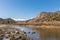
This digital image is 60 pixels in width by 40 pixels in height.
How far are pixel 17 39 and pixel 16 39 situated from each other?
0.69ft

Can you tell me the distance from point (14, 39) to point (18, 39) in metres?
0.79

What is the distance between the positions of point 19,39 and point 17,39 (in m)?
0.40

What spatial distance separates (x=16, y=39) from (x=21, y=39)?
39.5 inches

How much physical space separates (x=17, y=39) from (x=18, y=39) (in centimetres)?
20

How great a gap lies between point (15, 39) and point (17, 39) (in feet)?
1.29

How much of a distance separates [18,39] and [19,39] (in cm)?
20

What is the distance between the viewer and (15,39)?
29484 millimetres

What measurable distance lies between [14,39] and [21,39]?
4.56ft

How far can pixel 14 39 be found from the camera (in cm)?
2941

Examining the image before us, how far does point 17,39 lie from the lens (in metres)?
29.5

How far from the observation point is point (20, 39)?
29.5 m

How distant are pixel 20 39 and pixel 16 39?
79cm

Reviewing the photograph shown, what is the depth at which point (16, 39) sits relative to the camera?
96.5 ft
